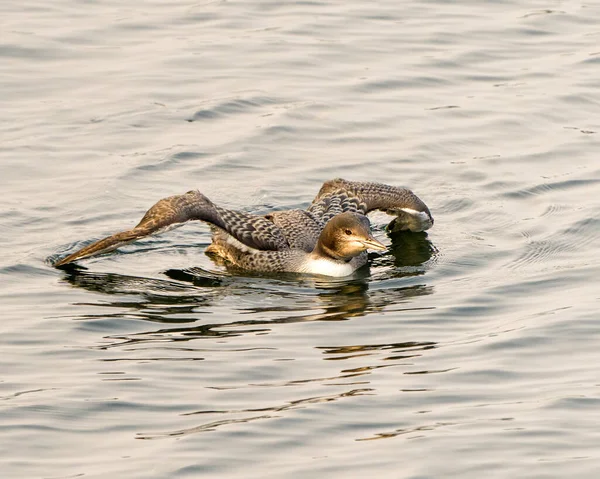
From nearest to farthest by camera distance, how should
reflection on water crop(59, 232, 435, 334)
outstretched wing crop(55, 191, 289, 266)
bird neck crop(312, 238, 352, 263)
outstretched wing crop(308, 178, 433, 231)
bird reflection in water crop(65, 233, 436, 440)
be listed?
bird reflection in water crop(65, 233, 436, 440) → reflection on water crop(59, 232, 435, 334) → outstretched wing crop(55, 191, 289, 266) → bird neck crop(312, 238, 352, 263) → outstretched wing crop(308, 178, 433, 231)

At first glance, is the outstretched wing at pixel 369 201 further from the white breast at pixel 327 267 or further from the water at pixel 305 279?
the white breast at pixel 327 267

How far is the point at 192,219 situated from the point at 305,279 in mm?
1189

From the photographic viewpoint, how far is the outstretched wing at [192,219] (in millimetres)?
12953

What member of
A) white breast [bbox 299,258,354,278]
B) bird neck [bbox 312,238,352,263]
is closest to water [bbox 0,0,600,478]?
white breast [bbox 299,258,354,278]

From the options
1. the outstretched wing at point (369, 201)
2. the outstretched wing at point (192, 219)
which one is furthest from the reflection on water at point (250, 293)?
the outstretched wing at point (369, 201)

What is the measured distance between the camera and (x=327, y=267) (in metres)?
13.5

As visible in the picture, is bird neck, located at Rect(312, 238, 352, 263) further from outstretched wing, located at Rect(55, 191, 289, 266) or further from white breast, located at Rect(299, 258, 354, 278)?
outstretched wing, located at Rect(55, 191, 289, 266)

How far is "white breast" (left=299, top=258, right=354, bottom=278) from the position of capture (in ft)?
44.2

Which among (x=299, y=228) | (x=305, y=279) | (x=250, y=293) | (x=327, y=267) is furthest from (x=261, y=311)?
(x=299, y=228)

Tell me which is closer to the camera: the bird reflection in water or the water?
the water

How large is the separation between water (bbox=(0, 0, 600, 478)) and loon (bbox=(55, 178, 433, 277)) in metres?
0.25

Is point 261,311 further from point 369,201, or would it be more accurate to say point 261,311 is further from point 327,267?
point 369,201

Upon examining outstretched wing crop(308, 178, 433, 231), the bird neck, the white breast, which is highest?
outstretched wing crop(308, 178, 433, 231)

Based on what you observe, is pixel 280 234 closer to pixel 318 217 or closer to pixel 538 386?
pixel 318 217
